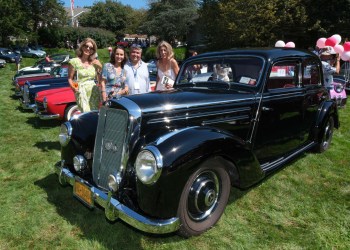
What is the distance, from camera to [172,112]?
122 inches

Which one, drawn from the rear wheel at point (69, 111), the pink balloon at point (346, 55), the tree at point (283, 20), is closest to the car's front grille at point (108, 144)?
the rear wheel at point (69, 111)

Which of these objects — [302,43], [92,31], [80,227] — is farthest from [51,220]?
[92,31]

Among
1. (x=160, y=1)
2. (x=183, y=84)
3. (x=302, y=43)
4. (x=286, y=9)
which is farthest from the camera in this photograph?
(x=160, y=1)

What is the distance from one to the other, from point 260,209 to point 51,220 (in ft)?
7.68

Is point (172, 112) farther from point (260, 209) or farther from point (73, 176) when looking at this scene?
point (260, 209)

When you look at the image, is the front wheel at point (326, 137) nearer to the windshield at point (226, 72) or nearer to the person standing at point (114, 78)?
the windshield at point (226, 72)

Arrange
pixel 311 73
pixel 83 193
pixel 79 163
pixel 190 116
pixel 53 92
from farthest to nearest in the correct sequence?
pixel 53 92, pixel 311 73, pixel 79 163, pixel 190 116, pixel 83 193

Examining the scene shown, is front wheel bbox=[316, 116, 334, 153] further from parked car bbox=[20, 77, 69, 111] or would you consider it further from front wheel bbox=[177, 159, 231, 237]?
parked car bbox=[20, 77, 69, 111]

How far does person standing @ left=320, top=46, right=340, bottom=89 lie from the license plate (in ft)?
22.3

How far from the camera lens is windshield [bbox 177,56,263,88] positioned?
3.80 meters

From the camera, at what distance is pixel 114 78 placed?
15.2 ft

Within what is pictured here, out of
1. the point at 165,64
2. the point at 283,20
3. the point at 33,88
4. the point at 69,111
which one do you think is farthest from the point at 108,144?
the point at 283,20

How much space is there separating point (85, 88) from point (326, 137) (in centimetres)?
425

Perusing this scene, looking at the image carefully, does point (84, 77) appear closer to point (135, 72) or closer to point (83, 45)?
point (83, 45)
